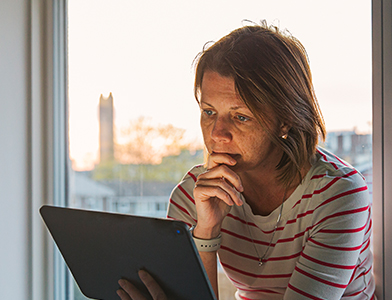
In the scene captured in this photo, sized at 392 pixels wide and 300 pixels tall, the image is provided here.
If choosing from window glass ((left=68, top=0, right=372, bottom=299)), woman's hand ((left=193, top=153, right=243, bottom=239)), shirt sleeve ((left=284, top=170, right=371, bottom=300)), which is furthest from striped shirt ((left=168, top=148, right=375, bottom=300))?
window glass ((left=68, top=0, right=372, bottom=299))

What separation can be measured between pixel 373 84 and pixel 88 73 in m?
1.21

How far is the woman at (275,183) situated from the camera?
96 centimetres

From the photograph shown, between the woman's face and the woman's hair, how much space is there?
0.02 meters

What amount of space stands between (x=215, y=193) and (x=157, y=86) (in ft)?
2.31

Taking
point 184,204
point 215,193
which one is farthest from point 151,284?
point 184,204

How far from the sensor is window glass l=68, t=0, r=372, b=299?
1225 mm

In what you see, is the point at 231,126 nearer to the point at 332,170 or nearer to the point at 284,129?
the point at 284,129

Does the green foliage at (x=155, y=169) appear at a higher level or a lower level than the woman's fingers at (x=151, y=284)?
higher

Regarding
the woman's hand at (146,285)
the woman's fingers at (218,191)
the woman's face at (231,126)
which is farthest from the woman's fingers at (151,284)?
the woman's face at (231,126)

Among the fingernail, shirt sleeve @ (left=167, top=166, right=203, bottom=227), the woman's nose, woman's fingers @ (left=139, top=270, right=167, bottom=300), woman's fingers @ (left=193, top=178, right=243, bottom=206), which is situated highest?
the woman's nose

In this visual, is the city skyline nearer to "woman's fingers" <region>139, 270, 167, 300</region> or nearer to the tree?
the tree

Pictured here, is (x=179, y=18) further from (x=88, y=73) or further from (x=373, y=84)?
(x=373, y=84)

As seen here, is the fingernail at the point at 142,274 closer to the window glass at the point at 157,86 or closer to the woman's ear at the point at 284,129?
the woman's ear at the point at 284,129

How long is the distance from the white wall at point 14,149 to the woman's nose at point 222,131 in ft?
3.21
